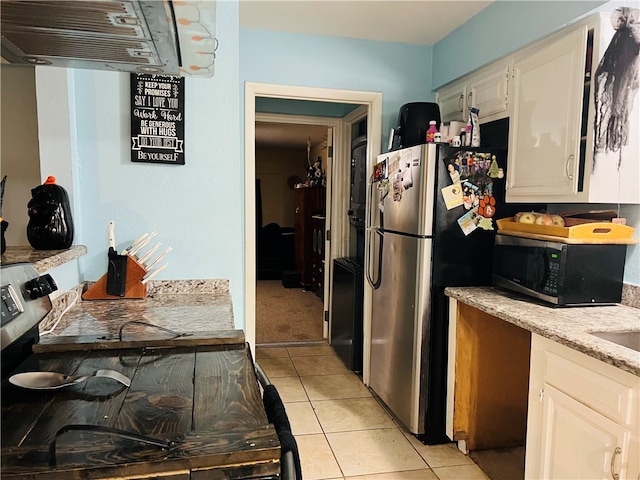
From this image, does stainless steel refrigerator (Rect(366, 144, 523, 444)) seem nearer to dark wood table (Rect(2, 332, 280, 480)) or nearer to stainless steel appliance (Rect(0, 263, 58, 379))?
dark wood table (Rect(2, 332, 280, 480))

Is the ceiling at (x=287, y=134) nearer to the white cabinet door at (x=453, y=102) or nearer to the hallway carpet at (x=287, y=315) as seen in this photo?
the hallway carpet at (x=287, y=315)

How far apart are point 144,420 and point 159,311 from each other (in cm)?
87

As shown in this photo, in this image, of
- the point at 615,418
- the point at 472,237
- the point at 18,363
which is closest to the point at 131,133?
the point at 18,363

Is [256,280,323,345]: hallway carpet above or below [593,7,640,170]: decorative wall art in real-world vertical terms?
below

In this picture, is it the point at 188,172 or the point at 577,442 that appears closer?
the point at 577,442

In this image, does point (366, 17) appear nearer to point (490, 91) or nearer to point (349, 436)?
point (490, 91)

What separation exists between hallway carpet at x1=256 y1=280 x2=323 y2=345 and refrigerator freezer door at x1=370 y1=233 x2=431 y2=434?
4.78ft

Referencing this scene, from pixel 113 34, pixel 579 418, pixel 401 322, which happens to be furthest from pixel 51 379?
pixel 401 322

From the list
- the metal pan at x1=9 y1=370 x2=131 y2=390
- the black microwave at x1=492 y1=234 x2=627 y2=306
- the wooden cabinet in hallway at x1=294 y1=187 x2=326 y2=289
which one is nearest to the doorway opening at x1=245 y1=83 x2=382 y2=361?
the black microwave at x1=492 y1=234 x2=627 y2=306

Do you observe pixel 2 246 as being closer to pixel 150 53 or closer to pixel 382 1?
pixel 150 53

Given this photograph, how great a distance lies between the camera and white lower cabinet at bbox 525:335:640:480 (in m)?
1.29

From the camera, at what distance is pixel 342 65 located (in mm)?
2982

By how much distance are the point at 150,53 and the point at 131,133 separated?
35.1 inches

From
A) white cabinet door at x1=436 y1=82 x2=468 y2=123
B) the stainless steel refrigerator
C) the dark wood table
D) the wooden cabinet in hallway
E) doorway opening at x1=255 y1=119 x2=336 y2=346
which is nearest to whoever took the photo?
the dark wood table
